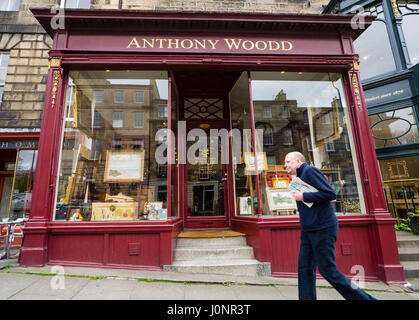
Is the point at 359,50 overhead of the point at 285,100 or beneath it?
overhead

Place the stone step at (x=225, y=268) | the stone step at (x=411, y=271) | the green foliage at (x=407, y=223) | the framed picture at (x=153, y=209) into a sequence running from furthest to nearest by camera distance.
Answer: the green foliage at (x=407, y=223)
the framed picture at (x=153, y=209)
the stone step at (x=411, y=271)
the stone step at (x=225, y=268)

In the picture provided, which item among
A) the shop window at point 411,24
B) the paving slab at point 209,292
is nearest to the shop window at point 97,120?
the paving slab at point 209,292

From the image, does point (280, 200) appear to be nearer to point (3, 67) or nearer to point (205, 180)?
point (205, 180)

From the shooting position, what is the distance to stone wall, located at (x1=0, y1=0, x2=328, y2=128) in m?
7.76

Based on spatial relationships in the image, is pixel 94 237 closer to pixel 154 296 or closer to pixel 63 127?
pixel 154 296

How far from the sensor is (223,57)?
17.5ft

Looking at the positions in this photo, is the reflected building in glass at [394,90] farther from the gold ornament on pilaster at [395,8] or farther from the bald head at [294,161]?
the bald head at [294,161]

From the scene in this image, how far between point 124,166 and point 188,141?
198 centimetres

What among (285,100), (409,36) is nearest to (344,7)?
(409,36)

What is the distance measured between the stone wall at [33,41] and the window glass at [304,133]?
11.8 ft

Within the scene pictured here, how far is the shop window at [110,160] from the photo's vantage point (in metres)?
5.13

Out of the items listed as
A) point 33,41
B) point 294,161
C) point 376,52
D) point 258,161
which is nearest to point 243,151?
point 258,161
